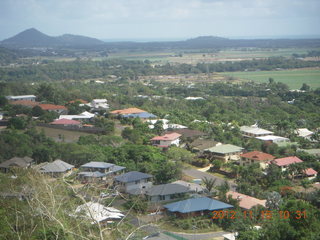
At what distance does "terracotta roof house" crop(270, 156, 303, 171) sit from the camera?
67.3 ft

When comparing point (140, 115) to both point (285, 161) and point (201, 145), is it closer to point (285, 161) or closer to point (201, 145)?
point (201, 145)

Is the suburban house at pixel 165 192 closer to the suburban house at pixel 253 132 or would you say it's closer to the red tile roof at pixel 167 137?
the red tile roof at pixel 167 137

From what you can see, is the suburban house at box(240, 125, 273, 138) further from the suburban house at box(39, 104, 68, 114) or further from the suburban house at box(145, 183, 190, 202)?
the suburban house at box(39, 104, 68, 114)

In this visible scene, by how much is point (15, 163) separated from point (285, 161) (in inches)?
434

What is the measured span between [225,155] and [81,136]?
7.14 m

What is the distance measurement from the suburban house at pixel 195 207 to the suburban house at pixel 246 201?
556 mm

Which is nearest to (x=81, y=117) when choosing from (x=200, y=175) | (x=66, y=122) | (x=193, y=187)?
(x=66, y=122)

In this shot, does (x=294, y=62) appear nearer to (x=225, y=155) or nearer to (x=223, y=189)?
(x=225, y=155)

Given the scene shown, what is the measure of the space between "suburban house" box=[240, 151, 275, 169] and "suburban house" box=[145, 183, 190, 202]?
5343 millimetres

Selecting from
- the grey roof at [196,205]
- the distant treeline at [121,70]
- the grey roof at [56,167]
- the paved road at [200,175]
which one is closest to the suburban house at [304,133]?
the paved road at [200,175]

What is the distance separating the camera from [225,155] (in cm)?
2297

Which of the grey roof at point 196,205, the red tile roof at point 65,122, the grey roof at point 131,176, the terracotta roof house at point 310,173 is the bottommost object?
the terracotta roof house at point 310,173

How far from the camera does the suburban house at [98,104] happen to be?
35.1 meters

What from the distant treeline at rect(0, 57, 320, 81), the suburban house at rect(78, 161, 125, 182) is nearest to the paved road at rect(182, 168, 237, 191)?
the suburban house at rect(78, 161, 125, 182)
